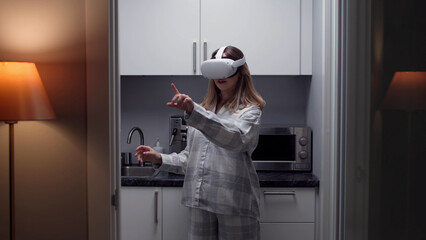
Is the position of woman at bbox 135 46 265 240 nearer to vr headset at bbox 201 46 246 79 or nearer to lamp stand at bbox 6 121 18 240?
vr headset at bbox 201 46 246 79

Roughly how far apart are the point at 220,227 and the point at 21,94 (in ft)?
3.35

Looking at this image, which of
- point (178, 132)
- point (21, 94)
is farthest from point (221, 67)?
point (21, 94)

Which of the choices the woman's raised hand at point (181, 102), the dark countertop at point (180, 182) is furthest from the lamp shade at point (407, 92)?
the dark countertop at point (180, 182)

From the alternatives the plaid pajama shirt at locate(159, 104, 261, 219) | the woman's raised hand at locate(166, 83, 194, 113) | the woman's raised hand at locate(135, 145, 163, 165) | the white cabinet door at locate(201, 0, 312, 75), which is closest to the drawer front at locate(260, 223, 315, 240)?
the plaid pajama shirt at locate(159, 104, 261, 219)

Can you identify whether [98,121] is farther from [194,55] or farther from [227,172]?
[194,55]

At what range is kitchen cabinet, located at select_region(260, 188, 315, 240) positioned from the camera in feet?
7.73

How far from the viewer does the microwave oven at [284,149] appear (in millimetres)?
2521

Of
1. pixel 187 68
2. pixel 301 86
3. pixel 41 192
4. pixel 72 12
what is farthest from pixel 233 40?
pixel 41 192

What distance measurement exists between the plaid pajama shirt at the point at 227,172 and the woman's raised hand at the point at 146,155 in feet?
0.45

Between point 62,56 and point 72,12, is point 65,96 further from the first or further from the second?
point 72,12

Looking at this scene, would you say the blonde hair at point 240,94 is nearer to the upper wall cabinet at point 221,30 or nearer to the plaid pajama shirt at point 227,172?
the plaid pajama shirt at point 227,172

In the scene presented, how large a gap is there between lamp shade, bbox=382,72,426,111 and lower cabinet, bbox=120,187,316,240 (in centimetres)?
140

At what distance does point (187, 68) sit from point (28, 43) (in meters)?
1.39

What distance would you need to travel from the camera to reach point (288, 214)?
7.79ft
